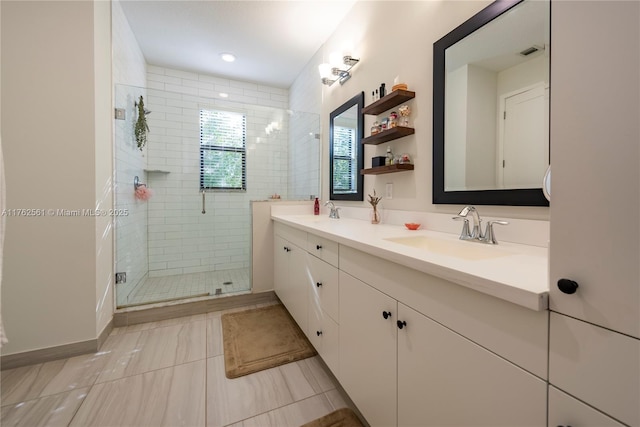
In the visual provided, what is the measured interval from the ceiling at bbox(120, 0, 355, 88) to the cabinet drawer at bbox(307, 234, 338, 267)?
1.98 meters

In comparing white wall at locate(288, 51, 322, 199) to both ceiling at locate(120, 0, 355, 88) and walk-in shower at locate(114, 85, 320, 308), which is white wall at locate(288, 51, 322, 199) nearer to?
walk-in shower at locate(114, 85, 320, 308)

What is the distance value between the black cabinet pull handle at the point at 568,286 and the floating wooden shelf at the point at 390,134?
130 cm

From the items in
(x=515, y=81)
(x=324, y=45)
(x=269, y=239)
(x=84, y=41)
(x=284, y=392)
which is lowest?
(x=284, y=392)

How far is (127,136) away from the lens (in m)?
2.34

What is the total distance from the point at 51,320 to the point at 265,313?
4.61ft

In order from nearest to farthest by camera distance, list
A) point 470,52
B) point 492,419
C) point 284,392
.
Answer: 1. point 492,419
2. point 470,52
3. point 284,392

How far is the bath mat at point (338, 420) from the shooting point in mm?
1178

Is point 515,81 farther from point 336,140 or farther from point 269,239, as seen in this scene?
point 269,239

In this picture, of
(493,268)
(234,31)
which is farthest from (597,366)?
(234,31)

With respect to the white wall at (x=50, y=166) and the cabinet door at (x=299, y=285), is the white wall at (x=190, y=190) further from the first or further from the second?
the white wall at (x=50, y=166)

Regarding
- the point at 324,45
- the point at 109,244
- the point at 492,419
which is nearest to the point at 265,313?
the point at 109,244

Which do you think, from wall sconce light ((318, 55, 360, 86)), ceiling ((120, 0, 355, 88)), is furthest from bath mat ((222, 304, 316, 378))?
ceiling ((120, 0, 355, 88))

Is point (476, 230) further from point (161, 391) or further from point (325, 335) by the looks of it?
point (161, 391)

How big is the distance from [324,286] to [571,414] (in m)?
1.08
